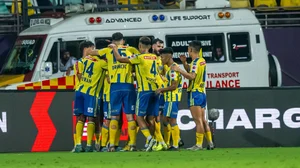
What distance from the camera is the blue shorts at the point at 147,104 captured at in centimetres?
2323

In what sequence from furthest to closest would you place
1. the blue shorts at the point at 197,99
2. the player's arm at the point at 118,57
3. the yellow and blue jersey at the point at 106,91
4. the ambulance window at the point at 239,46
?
the ambulance window at the point at 239,46 → the yellow and blue jersey at the point at 106,91 → the blue shorts at the point at 197,99 → the player's arm at the point at 118,57

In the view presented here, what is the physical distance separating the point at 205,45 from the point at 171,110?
27.4 feet

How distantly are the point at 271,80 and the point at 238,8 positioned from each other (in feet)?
6.36

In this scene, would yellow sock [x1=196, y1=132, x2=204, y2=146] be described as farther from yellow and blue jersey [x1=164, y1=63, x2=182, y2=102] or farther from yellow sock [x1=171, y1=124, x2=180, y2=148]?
yellow and blue jersey [x1=164, y1=63, x2=182, y2=102]

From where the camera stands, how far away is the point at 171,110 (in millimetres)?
23812

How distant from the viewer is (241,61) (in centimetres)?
3200

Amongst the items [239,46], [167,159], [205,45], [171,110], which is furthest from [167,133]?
[239,46]

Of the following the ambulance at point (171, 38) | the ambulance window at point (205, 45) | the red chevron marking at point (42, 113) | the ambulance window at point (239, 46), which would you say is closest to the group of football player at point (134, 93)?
the red chevron marking at point (42, 113)

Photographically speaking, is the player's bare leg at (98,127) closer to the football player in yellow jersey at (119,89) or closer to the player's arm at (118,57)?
the football player in yellow jersey at (119,89)

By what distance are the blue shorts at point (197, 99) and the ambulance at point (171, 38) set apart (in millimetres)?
8003

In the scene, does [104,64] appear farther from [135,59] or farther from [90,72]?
[135,59]

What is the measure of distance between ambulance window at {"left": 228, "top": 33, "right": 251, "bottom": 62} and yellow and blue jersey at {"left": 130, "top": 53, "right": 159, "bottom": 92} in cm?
886

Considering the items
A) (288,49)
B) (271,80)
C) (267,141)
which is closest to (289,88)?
(267,141)

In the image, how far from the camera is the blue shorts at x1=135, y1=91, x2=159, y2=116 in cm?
2323
